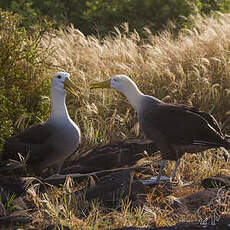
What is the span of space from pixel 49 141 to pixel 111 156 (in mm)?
713

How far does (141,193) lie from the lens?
4.17 m

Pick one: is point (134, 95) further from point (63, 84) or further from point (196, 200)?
point (196, 200)

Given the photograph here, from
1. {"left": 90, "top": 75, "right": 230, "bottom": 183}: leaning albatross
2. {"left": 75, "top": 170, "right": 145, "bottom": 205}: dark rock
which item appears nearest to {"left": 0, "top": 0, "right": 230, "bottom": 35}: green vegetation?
{"left": 90, "top": 75, "right": 230, "bottom": 183}: leaning albatross

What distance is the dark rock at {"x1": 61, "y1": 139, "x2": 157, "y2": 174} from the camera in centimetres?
494

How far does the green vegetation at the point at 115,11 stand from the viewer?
11148 millimetres

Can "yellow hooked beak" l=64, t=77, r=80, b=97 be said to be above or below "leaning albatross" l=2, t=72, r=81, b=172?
above

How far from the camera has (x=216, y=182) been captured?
4.36 m

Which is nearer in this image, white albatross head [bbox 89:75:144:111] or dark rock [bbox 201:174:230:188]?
dark rock [bbox 201:174:230:188]

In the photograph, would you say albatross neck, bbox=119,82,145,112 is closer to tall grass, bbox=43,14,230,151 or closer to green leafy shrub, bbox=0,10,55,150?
tall grass, bbox=43,14,230,151

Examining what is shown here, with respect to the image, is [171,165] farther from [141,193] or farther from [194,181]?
[141,193]

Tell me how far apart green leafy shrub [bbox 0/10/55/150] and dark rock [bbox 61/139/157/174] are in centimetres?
74

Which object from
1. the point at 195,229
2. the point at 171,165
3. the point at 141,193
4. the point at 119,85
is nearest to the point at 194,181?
the point at 171,165

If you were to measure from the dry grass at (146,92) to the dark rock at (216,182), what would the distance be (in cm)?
14

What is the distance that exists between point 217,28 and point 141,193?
4383 mm
